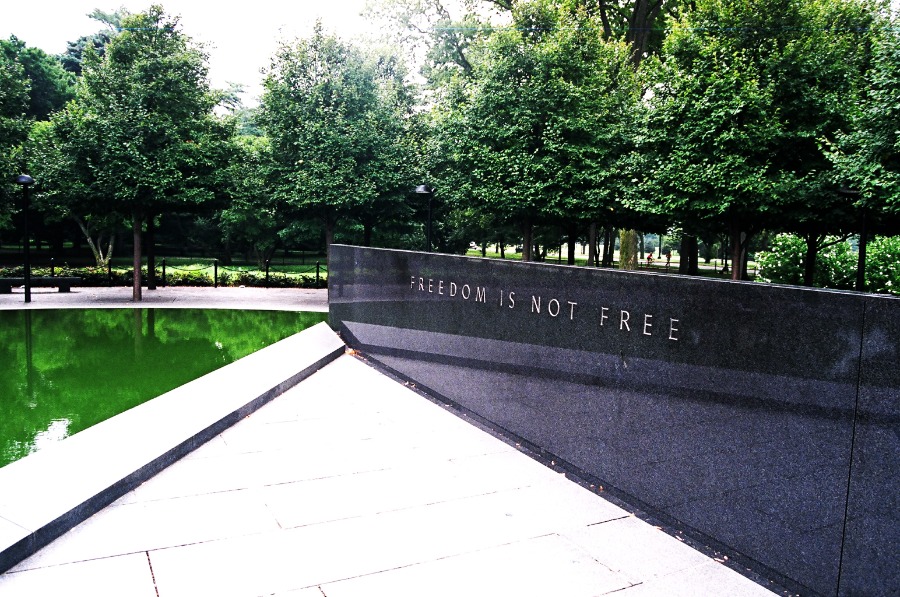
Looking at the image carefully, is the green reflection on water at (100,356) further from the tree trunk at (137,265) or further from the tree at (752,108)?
the tree at (752,108)

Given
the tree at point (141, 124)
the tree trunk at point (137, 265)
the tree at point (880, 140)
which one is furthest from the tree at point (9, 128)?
the tree at point (880, 140)

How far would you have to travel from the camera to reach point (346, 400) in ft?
26.9

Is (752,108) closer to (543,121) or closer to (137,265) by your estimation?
(543,121)

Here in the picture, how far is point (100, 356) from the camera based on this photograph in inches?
445

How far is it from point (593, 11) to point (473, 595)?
31.4 m

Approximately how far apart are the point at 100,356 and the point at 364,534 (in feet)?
29.3

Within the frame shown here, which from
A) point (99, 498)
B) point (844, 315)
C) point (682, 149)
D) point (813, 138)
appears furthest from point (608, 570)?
point (813, 138)

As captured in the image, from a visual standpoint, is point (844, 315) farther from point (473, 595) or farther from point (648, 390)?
point (473, 595)

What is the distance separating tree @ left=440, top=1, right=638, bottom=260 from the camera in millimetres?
21219

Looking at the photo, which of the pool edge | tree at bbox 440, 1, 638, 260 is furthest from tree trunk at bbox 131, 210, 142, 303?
the pool edge

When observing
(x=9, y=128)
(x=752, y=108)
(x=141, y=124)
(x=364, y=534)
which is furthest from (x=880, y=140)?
(x=9, y=128)

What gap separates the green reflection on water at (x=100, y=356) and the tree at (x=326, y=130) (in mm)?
5757

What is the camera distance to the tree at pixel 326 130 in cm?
2192

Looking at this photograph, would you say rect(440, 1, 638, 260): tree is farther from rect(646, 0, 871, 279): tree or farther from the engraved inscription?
the engraved inscription
